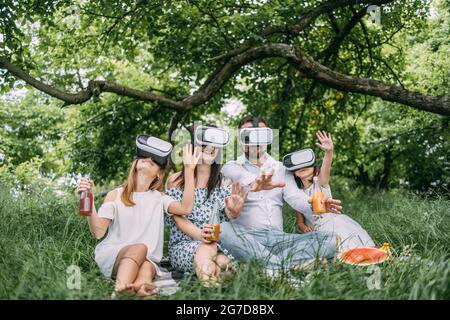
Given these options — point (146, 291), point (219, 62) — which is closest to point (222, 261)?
point (146, 291)

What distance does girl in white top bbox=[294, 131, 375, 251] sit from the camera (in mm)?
4207

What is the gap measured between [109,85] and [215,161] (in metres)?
2.43

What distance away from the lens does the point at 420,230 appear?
4.48 m

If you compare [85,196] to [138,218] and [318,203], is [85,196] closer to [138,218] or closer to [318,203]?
[138,218]

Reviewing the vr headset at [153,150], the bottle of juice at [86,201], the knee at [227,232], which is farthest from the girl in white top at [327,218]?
the bottle of juice at [86,201]

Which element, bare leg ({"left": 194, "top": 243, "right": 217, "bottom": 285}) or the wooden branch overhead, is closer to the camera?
bare leg ({"left": 194, "top": 243, "right": 217, "bottom": 285})

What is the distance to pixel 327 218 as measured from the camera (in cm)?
434

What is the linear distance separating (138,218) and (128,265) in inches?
20.2

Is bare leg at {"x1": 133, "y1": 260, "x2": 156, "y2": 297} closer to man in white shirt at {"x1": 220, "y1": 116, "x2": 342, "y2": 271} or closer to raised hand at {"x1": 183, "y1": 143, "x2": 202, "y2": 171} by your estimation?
man in white shirt at {"x1": 220, "y1": 116, "x2": 342, "y2": 271}

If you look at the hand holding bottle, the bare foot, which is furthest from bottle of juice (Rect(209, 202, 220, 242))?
the hand holding bottle

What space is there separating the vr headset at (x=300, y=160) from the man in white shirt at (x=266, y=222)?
0.08 m

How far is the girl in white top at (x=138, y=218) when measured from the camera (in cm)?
346

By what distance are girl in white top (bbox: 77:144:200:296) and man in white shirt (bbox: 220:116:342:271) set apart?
0.46 metres

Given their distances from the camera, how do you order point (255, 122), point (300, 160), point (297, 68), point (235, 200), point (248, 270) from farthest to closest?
point (297, 68), point (300, 160), point (255, 122), point (235, 200), point (248, 270)
